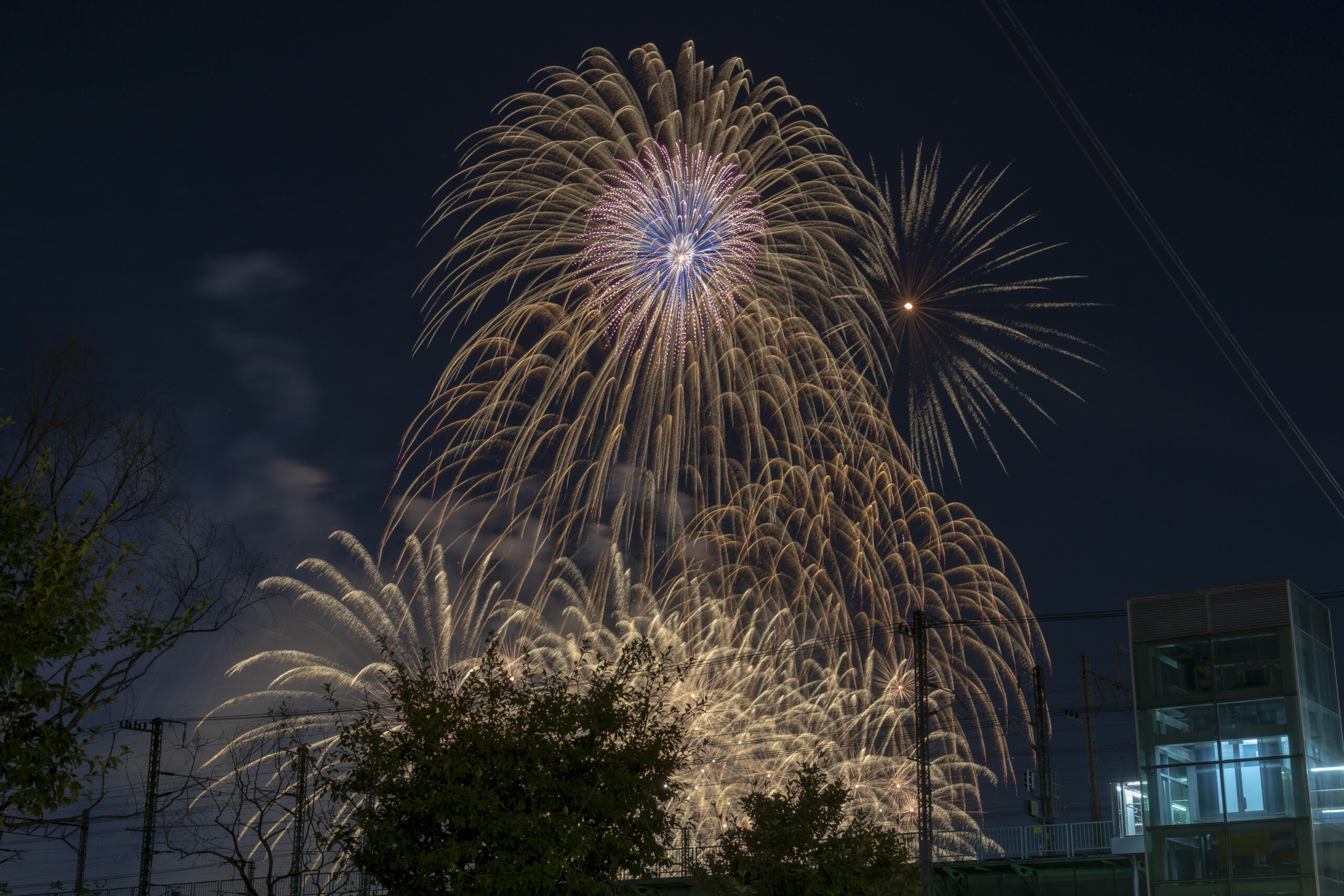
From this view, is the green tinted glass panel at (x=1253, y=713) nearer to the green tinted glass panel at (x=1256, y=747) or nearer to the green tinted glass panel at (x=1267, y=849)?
the green tinted glass panel at (x=1256, y=747)

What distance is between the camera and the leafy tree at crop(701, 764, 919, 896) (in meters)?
34.2

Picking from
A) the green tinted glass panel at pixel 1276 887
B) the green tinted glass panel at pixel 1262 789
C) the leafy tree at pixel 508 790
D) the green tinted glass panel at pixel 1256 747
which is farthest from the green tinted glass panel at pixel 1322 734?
the leafy tree at pixel 508 790

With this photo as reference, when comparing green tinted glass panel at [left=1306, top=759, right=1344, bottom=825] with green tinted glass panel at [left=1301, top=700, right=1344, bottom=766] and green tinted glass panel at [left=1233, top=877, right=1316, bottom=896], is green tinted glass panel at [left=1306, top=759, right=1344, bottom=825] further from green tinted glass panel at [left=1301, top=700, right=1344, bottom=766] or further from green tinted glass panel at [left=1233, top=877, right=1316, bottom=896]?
green tinted glass panel at [left=1233, top=877, right=1316, bottom=896]

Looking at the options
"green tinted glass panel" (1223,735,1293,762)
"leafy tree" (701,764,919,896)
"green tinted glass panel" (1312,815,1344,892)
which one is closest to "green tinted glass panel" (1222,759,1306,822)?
"green tinted glass panel" (1223,735,1293,762)

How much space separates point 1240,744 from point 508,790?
23.2 meters

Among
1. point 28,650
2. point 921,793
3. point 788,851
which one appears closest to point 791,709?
point 921,793

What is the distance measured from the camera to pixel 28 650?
1405 centimetres

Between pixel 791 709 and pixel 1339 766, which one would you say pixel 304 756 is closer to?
pixel 1339 766

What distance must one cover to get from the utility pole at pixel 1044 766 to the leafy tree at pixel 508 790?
122 feet

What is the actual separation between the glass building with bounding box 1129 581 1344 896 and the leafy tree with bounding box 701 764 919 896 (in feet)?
25.8

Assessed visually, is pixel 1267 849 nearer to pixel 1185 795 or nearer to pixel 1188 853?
pixel 1188 853

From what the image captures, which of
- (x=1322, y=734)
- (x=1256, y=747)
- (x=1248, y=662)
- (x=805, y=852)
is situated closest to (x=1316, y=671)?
(x=1322, y=734)

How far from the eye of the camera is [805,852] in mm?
35188

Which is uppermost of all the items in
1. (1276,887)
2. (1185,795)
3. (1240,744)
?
(1240,744)
